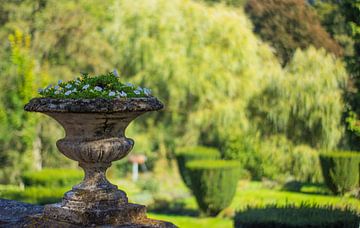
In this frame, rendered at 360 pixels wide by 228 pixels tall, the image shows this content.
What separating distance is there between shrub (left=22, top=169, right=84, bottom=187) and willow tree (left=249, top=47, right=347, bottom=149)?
898 centimetres

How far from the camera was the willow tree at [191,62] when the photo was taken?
863 inches

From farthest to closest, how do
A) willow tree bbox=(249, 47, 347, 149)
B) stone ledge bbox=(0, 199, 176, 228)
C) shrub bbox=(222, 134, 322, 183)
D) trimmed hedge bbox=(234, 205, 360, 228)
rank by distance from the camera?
shrub bbox=(222, 134, 322, 183) → willow tree bbox=(249, 47, 347, 149) → trimmed hedge bbox=(234, 205, 360, 228) → stone ledge bbox=(0, 199, 176, 228)

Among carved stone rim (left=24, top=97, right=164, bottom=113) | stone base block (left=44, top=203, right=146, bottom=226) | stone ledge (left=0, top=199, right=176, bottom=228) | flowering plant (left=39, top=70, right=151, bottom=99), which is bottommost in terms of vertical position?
stone ledge (left=0, top=199, right=176, bottom=228)

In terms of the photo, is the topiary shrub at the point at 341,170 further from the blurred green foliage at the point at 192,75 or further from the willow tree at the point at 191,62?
the willow tree at the point at 191,62

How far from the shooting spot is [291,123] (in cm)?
2100

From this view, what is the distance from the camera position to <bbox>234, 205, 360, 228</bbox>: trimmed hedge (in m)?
8.17

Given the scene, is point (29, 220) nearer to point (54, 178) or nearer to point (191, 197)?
point (54, 178)

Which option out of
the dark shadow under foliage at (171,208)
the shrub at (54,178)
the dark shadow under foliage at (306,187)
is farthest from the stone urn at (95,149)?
the dark shadow under foliage at (306,187)

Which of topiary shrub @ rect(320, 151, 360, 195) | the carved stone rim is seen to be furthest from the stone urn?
topiary shrub @ rect(320, 151, 360, 195)

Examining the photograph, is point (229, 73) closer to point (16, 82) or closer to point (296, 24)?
point (16, 82)

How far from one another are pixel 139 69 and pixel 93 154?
1688 centimetres

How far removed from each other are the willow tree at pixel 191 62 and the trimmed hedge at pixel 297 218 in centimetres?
1264

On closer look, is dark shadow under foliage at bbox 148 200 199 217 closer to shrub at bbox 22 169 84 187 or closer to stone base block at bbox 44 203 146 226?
shrub at bbox 22 169 84 187

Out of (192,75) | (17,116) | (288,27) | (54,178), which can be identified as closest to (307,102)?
(192,75)
